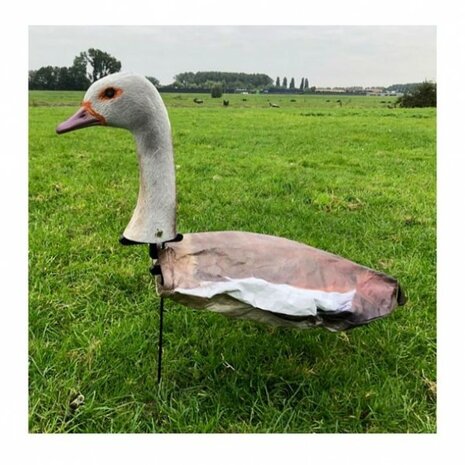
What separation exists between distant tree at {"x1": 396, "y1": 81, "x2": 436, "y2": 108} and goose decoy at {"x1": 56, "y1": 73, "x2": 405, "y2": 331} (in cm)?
940

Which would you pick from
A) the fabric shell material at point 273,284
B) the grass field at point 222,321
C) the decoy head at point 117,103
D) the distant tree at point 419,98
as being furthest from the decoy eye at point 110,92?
the distant tree at point 419,98

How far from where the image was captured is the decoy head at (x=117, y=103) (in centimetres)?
129

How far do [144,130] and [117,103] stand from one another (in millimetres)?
101

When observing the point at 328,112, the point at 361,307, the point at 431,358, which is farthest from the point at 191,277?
the point at 328,112

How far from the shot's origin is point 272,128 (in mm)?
6766

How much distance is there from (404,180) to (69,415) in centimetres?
330

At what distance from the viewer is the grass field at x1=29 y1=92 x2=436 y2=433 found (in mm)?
1528

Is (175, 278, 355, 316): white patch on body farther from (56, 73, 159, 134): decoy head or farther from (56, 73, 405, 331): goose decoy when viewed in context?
(56, 73, 159, 134): decoy head

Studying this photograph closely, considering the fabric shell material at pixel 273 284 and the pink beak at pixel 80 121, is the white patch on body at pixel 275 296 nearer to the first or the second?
the fabric shell material at pixel 273 284

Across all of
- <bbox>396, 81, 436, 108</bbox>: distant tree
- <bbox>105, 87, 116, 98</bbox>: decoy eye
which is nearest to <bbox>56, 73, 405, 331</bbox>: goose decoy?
<bbox>105, 87, 116, 98</bbox>: decoy eye

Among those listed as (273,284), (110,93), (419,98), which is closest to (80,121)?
(110,93)

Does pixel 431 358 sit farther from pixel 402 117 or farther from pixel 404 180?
pixel 402 117

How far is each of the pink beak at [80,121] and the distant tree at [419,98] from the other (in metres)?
9.63

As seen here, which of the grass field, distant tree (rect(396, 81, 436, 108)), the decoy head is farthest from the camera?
distant tree (rect(396, 81, 436, 108))
